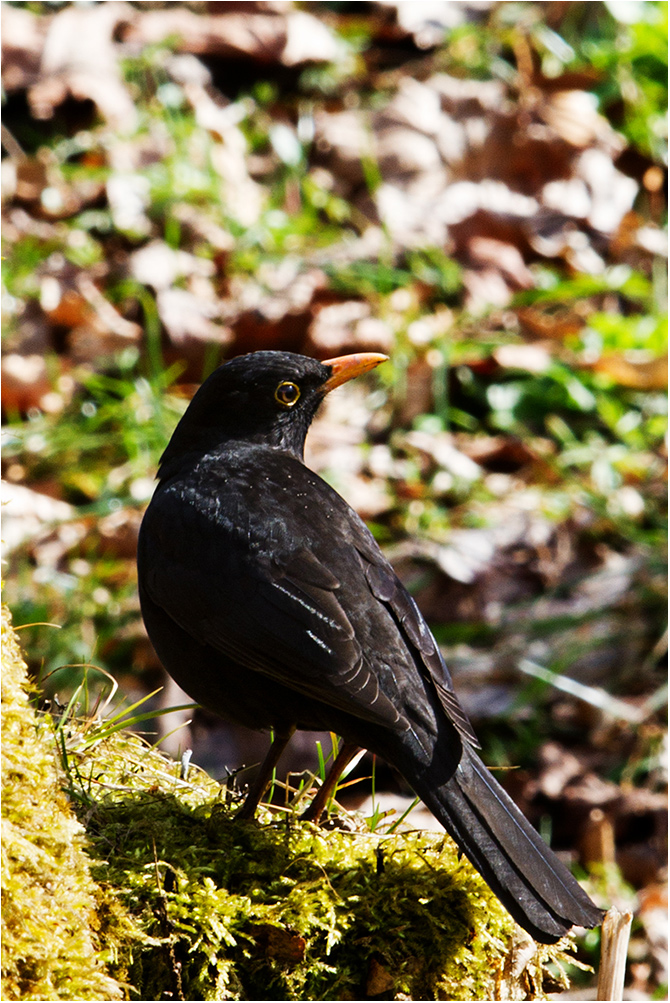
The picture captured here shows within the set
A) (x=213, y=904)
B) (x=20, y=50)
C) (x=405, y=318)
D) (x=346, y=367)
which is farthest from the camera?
(x=20, y=50)

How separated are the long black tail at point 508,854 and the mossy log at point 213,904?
0.16 meters

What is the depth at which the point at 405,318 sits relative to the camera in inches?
274

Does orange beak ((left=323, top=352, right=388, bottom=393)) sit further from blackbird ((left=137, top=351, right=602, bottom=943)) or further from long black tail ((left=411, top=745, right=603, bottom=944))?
long black tail ((left=411, top=745, right=603, bottom=944))

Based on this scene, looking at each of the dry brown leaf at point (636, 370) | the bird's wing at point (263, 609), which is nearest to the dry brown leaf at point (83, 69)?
the dry brown leaf at point (636, 370)

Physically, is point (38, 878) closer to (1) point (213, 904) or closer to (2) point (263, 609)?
(1) point (213, 904)

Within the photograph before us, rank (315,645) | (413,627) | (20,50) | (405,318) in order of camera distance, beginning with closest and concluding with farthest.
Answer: (315,645)
(413,627)
(405,318)
(20,50)

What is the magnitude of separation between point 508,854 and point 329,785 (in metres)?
0.51

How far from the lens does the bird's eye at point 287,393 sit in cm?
355

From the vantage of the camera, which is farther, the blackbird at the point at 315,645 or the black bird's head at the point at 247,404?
the black bird's head at the point at 247,404

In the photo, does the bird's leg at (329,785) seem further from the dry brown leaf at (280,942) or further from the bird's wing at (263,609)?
the dry brown leaf at (280,942)

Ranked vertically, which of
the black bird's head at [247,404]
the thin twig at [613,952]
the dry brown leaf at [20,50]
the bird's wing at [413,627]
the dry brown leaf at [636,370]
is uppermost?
the dry brown leaf at [20,50]

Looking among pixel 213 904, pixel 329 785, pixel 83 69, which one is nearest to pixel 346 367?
pixel 329 785

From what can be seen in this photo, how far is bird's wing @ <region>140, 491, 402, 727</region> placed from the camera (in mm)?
2652

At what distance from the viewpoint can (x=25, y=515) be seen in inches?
237
